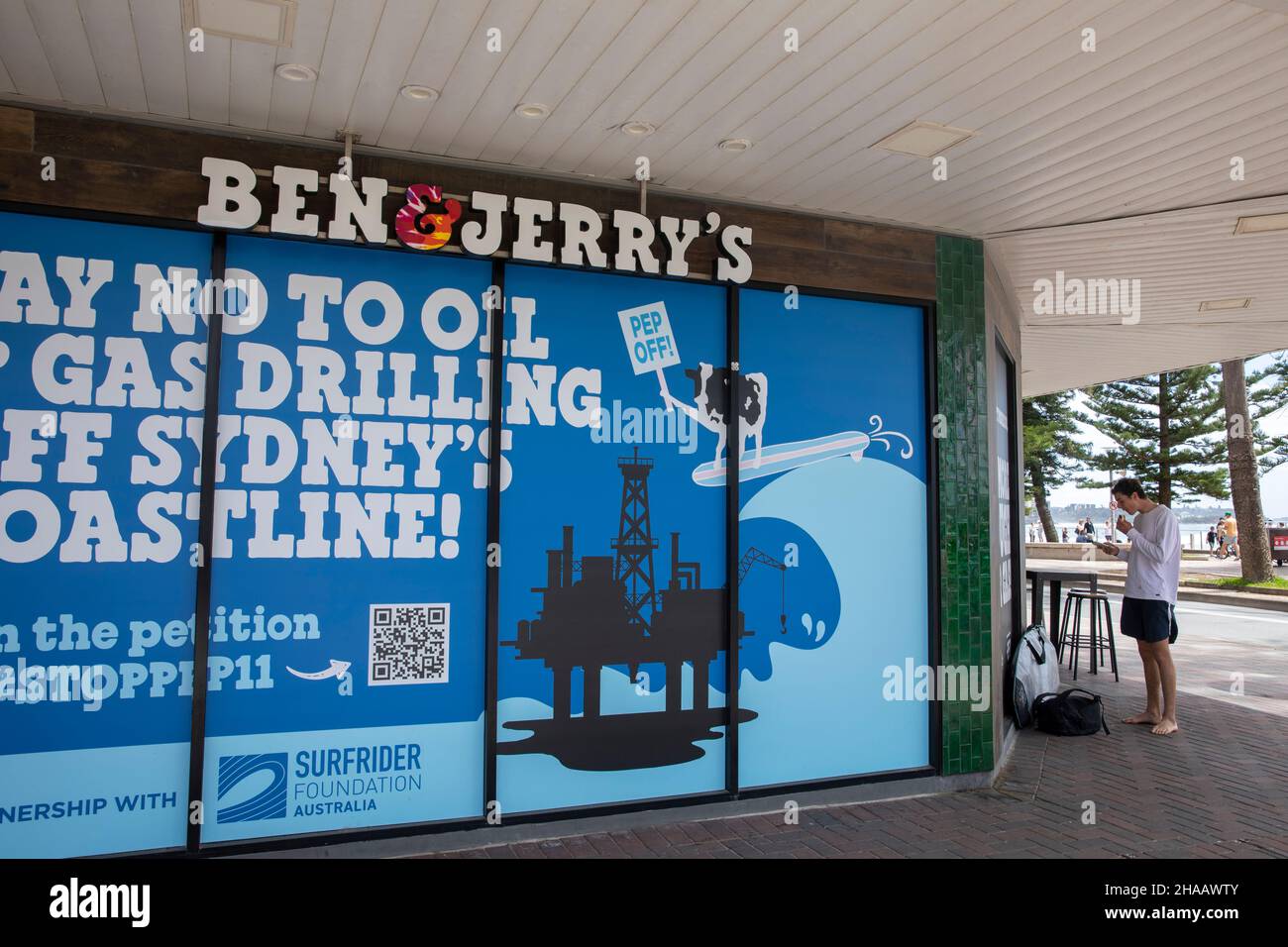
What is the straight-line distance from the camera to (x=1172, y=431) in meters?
28.0

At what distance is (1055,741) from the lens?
6160mm

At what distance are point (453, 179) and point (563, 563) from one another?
202 cm

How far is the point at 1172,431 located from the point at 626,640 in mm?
29068

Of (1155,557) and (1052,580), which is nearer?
(1155,557)

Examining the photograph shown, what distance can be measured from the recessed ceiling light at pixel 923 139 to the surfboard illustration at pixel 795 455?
1.58m

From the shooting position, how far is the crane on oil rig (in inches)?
191

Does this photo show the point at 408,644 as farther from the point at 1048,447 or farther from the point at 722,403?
the point at 1048,447

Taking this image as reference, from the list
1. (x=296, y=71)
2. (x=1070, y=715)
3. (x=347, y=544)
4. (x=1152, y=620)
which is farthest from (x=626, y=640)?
(x=1152, y=620)

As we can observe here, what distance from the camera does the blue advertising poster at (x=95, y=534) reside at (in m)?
3.62

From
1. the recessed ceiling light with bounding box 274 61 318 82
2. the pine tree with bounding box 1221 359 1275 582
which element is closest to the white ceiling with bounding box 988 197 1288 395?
the recessed ceiling light with bounding box 274 61 318 82

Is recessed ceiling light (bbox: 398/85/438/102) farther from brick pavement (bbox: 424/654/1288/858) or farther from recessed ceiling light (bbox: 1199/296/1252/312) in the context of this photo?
recessed ceiling light (bbox: 1199/296/1252/312)

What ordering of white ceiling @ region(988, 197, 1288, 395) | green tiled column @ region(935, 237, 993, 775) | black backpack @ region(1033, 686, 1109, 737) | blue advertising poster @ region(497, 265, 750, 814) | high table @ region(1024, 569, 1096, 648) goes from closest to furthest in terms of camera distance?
1. blue advertising poster @ region(497, 265, 750, 814)
2. green tiled column @ region(935, 237, 993, 775)
3. white ceiling @ region(988, 197, 1288, 395)
4. black backpack @ region(1033, 686, 1109, 737)
5. high table @ region(1024, 569, 1096, 648)

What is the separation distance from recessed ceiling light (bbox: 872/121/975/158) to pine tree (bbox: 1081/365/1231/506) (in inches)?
1045

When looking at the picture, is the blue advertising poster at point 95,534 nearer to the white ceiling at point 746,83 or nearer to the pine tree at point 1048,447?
the white ceiling at point 746,83
